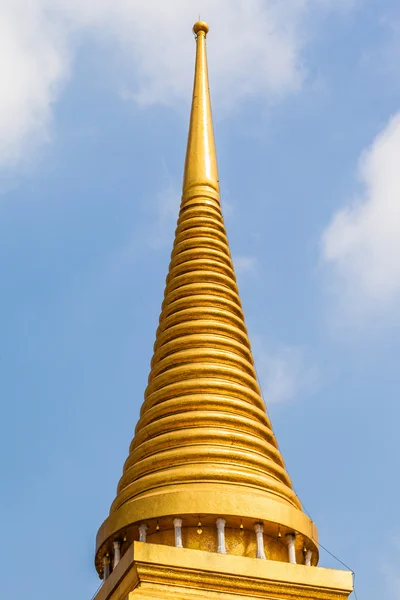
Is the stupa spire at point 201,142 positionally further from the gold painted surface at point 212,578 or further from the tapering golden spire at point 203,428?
the gold painted surface at point 212,578

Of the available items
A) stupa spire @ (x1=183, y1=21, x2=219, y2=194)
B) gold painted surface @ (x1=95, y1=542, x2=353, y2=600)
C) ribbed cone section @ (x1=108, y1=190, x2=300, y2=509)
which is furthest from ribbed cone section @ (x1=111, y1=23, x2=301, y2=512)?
gold painted surface @ (x1=95, y1=542, x2=353, y2=600)

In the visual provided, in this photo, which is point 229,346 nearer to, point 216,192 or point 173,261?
point 173,261

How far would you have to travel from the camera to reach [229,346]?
20.8m

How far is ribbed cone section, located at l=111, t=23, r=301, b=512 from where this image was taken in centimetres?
1858

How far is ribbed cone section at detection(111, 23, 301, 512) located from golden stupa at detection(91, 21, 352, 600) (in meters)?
0.02

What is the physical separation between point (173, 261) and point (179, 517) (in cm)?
652

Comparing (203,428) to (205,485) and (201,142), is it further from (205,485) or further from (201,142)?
(201,142)

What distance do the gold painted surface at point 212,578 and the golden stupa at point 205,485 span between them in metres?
0.01

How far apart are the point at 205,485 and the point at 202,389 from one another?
6.91ft

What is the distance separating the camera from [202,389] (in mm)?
19656

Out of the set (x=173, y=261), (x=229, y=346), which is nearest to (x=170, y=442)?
(x=229, y=346)

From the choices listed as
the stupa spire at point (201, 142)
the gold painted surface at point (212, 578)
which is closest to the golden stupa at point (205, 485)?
the gold painted surface at point (212, 578)

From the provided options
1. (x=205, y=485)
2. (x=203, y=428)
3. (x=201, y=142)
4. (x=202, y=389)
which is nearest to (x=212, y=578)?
(x=205, y=485)

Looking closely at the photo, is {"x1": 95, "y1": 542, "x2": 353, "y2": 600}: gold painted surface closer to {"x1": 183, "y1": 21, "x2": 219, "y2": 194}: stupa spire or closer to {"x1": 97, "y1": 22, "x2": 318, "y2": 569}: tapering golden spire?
{"x1": 97, "y1": 22, "x2": 318, "y2": 569}: tapering golden spire
